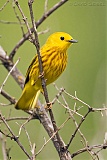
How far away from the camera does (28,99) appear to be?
15.5 feet

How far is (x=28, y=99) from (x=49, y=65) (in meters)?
0.52

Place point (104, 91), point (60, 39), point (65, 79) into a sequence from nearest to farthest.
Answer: point (60, 39) → point (65, 79) → point (104, 91)

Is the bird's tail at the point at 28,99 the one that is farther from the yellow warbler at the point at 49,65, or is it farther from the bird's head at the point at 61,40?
the bird's head at the point at 61,40

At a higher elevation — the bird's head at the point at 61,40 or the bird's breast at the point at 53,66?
the bird's head at the point at 61,40

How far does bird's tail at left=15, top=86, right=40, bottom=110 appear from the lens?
454 cm

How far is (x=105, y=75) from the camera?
5.67 m

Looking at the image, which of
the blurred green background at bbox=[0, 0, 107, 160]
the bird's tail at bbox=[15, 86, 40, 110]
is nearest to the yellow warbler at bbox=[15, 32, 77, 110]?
the bird's tail at bbox=[15, 86, 40, 110]

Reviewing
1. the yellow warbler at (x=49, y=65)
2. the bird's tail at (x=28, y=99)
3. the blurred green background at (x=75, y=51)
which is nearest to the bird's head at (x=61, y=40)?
the yellow warbler at (x=49, y=65)

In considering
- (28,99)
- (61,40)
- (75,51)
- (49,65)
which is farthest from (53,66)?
(75,51)

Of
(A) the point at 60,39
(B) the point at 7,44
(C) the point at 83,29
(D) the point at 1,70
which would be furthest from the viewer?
(C) the point at 83,29

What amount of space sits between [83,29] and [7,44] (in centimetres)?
157

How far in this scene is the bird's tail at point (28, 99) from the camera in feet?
14.9

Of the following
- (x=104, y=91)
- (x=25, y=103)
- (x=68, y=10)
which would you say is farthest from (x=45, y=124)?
(x=68, y=10)

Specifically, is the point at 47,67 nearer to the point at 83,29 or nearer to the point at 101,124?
the point at 101,124
